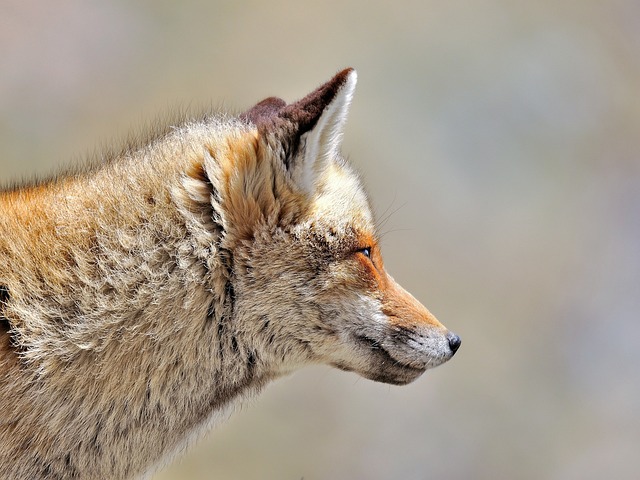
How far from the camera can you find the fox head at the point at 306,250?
4105mm

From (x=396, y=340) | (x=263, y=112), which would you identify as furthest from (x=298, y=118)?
(x=396, y=340)

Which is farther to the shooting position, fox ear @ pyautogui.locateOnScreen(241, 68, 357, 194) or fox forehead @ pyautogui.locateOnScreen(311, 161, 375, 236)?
fox forehead @ pyautogui.locateOnScreen(311, 161, 375, 236)

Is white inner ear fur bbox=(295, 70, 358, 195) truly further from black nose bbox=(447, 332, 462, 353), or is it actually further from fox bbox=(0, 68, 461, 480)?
black nose bbox=(447, 332, 462, 353)

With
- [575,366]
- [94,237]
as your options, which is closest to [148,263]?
[94,237]

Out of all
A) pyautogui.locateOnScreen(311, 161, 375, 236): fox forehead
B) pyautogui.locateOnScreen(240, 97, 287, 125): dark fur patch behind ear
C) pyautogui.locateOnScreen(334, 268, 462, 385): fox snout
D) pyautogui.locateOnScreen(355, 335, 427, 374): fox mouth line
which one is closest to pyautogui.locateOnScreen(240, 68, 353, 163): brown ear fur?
pyautogui.locateOnScreen(240, 97, 287, 125): dark fur patch behind ear

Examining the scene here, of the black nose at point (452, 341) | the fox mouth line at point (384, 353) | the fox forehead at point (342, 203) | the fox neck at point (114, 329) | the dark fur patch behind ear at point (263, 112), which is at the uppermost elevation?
the dark fur patch behind ear at point (263, 112)

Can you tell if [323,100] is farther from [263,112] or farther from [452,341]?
[452,341]

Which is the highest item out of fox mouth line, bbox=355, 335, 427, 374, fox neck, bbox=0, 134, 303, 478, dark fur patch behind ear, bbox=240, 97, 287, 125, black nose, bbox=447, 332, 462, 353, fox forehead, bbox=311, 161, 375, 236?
dark fur patch behind ear, bbox=240, 97, 287, 125

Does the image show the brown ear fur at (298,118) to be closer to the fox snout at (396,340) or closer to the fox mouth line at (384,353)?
the fox snout at (396,340)

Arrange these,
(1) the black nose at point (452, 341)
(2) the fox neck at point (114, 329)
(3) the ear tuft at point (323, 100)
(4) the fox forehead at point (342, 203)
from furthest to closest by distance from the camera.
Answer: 1. (1) the black nose at point (452, 341)
2. (4) the fox forehead at point (342, 203)
3. (3) the ear tuft at point (323, 100)
4. (2) the fox neck at point (114, 329)

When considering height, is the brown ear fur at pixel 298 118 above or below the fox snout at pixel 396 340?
above

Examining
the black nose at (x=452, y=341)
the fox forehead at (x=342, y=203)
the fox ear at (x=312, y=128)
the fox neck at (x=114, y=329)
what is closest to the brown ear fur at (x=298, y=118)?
the fox ear at (x=312, y=128)

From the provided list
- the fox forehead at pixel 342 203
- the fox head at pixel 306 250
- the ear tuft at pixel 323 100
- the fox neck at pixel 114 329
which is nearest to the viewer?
the fox neck at pixel 114 329

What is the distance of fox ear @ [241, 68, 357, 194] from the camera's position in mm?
4023
